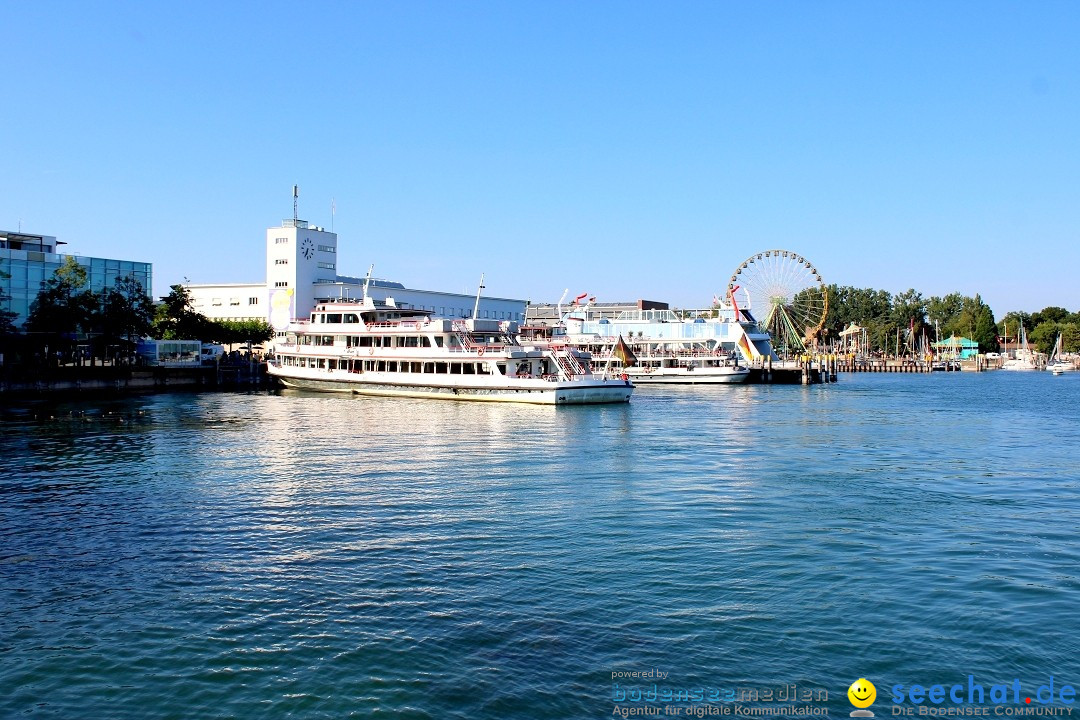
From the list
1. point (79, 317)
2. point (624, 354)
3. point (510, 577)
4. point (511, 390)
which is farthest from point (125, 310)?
point (510, 577)

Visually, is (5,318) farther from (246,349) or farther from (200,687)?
(200,687)

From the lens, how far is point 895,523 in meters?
20.4

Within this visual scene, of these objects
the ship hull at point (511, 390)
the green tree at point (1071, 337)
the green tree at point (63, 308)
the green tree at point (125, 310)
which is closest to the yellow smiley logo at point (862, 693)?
the ship hull at point (511, 390)

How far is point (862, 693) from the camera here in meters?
10.9

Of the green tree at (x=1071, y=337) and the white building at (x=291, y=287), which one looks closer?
the white building at (x=291, y=287)

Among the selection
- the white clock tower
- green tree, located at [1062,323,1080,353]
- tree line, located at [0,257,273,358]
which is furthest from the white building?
green tree, located at [1062,323,1080,353]

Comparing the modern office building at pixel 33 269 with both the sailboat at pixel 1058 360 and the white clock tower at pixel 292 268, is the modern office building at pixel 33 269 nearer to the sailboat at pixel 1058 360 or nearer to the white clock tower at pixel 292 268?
the white clock tower at pixel 292 268

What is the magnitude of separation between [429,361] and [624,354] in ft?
103

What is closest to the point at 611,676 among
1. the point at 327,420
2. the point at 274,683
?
the point at 274,683

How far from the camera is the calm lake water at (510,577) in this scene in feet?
36.9

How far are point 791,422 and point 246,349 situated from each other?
73.4m

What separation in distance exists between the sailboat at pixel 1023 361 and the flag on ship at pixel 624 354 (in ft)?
404

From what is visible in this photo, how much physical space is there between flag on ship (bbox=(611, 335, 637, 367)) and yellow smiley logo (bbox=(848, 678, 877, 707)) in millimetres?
76208

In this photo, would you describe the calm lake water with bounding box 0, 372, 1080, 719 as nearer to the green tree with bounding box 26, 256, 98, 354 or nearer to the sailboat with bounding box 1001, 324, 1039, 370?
the green tree with bounding box 26, 256, 98, 354
